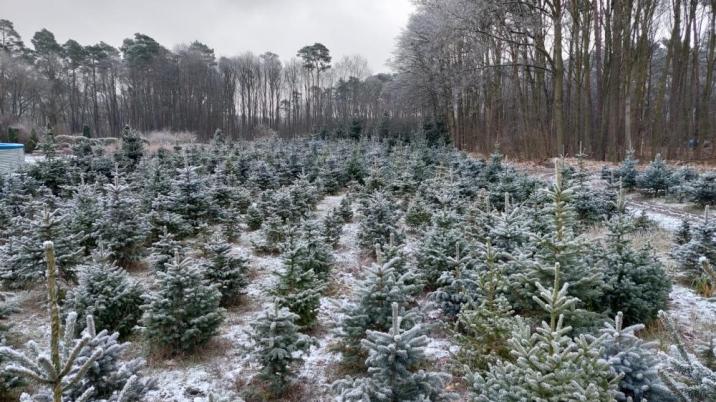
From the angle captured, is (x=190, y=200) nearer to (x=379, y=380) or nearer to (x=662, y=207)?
(x=379, y=380)

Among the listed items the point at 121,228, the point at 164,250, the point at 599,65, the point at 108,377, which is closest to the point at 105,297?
the point at 164,250

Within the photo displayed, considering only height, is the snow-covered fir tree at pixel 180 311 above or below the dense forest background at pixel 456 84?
below

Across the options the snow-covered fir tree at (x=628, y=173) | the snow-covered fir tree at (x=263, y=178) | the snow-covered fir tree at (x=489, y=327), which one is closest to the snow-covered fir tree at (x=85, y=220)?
the snow-covered fir tree at (x=263, y=178)

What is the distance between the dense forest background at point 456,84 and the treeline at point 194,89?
0.60 feet

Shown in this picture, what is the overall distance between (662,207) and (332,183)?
10323 mm

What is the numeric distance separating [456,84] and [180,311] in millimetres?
23500

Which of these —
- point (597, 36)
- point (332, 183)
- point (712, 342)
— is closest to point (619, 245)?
point (712, 342)

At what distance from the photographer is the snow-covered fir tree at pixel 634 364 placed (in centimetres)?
272

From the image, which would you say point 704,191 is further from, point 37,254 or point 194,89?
point 194,89

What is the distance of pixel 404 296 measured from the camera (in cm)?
383

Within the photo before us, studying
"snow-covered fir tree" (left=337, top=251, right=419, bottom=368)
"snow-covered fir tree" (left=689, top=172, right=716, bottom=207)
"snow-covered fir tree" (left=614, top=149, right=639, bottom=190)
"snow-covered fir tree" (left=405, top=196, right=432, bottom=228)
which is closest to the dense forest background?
"snow-covered fir tree" (left=614, top=149, right=639, bottom=190)

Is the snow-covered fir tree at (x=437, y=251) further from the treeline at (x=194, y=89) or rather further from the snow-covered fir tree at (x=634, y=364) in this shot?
the treeline at (x=194, y=89)

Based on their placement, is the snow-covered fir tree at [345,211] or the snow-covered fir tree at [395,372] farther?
the snow-covered fir tree at [345,211]

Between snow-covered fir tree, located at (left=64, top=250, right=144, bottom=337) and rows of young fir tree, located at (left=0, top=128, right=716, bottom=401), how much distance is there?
2cm
